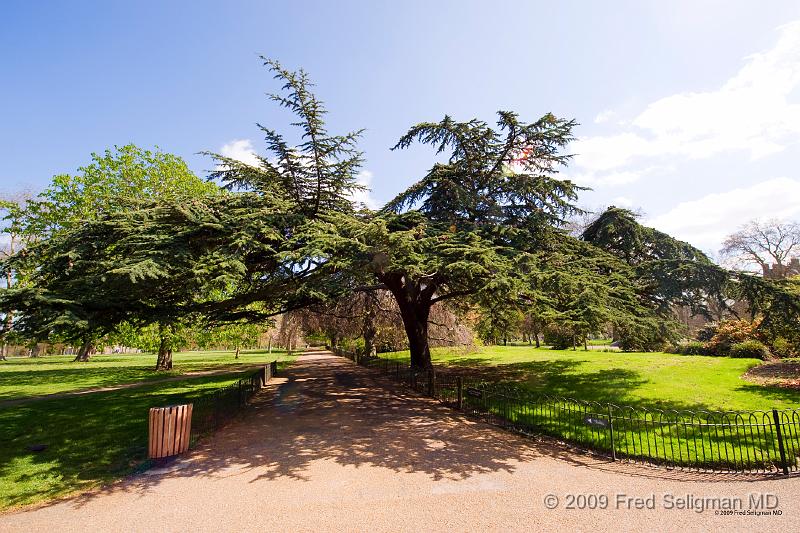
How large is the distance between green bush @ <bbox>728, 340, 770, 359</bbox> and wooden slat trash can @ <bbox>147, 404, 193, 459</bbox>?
25.0m

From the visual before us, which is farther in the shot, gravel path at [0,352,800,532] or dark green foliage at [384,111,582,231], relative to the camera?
dark green foliage at [384,111,582,231]

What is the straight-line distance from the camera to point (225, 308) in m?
13.2

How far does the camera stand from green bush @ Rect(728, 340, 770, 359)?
754 inches

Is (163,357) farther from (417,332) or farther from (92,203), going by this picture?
(417,332)

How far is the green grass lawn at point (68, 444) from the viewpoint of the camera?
703 centimetres

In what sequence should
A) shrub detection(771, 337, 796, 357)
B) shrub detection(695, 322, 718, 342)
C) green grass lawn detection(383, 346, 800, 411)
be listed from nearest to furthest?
green grass lawn detection(383, 346, 800, 411)
shrub detection(771, 337, 796, 357)
shrub detection(695, 322, 718, 342)

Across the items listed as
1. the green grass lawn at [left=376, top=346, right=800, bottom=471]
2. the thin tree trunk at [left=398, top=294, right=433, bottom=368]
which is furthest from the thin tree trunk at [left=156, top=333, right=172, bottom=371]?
the green grass lawn at [left=376, top=346, right=800, bottom=471]

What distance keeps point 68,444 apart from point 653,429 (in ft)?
43.4

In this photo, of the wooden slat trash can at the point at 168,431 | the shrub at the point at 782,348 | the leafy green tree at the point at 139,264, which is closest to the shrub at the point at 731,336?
the shrub at the point at 782,348

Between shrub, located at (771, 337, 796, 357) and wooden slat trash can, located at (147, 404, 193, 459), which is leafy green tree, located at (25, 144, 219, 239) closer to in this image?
wooden slat trash can, located at (147, 404, 193, 459)

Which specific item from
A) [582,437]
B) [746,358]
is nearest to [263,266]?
[582,437]

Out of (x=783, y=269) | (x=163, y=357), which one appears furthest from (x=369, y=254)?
(x=783, y=269)

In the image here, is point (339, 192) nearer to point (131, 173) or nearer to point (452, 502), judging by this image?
point (452, 502)

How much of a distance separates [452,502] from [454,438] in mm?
3465
